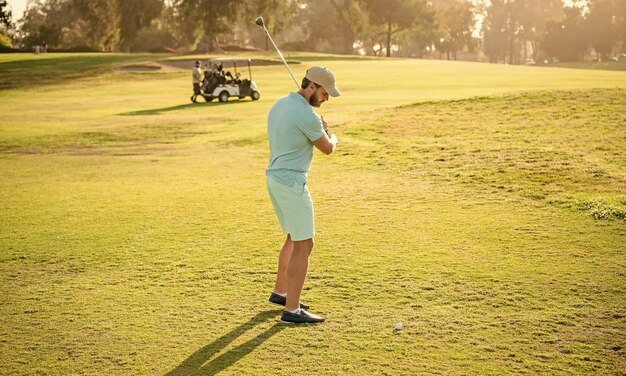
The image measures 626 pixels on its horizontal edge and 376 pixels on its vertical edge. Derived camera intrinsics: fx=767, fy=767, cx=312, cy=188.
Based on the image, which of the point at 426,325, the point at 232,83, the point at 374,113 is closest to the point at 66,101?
the point at 232,83

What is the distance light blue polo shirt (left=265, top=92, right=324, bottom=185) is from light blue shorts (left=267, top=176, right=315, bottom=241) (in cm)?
6

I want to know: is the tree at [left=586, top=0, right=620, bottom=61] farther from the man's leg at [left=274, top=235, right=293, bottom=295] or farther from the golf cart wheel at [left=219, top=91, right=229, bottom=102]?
the man's leg at [left=274, top=235, right=293, bottom=295]

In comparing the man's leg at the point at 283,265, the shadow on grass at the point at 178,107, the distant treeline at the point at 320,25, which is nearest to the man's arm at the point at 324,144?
the man's leg at the point at 283,265

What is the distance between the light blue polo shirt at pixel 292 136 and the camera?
703cm

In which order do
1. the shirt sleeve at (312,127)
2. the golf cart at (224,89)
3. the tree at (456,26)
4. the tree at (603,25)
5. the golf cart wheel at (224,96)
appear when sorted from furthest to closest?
the tree at (456,26), the tree at (603,25), the golf cart wheel at (224,96), the golf cart at (224,89), the shirt sleeve at (312,127)

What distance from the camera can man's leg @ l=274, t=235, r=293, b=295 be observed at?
7781 mm

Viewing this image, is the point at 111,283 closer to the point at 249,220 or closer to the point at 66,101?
the point at 249,220

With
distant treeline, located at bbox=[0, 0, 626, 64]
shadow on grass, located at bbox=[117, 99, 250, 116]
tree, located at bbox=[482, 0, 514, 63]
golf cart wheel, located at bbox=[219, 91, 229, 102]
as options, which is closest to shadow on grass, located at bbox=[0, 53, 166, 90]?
distant treeline, located at bbox=[0, 0, 626, 64]

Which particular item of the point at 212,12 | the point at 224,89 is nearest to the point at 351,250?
the point at 224,89

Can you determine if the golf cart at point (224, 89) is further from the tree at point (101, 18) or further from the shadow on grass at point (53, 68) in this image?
the tree at point (101, 18)

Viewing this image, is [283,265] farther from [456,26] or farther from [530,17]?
[530,17]

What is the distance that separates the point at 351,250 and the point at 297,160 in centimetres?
318

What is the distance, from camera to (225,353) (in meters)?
6.59

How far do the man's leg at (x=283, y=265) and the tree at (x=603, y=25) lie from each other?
131 m
